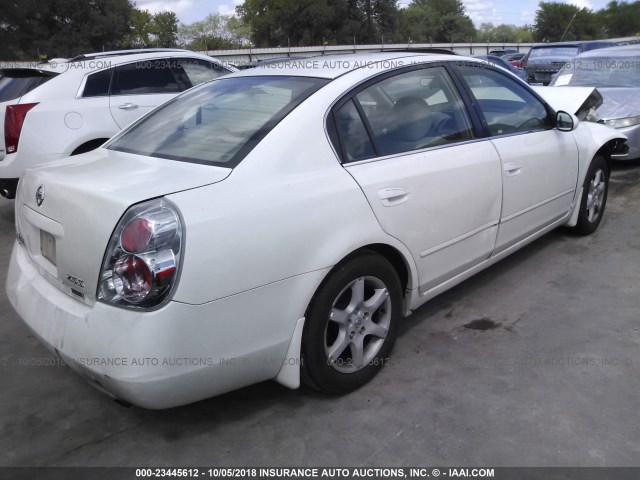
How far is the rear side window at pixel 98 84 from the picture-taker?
5816mm

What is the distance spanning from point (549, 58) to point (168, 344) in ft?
54.1

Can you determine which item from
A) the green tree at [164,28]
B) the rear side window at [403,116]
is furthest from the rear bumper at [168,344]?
the green tree at [164,28]

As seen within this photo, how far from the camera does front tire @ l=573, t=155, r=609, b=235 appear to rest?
461cm

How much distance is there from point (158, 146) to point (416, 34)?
307ft

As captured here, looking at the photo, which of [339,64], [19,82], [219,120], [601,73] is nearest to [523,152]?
[339,64]

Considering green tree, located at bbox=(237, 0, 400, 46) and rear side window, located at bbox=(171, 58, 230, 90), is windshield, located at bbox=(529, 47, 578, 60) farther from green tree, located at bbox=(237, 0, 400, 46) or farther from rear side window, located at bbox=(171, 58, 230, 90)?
green tree, located at bbox=(237, 0, 400, 46)

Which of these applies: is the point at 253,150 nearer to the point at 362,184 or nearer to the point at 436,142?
the point at 362,184

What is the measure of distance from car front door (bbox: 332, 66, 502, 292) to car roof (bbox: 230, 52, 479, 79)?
0.10 m

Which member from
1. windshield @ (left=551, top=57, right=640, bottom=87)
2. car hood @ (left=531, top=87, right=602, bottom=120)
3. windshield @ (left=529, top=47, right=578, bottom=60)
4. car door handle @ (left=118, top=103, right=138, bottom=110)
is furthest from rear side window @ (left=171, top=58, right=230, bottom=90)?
windshield @ (left=529, top=47, right=578, bottom=60)

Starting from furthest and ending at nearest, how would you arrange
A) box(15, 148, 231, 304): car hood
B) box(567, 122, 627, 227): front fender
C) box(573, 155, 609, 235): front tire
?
box(573, 155, 609, 235): front tire
box(567, 122, 627, 227): front fender
box(15, 148, 231, 304): car hood

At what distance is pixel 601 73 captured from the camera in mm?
8211

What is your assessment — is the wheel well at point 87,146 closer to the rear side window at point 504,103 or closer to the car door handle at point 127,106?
the car door handle at point 127,106

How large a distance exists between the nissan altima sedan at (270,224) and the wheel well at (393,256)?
1cm

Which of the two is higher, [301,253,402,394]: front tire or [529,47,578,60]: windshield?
[529,47,578,60]: windshield
